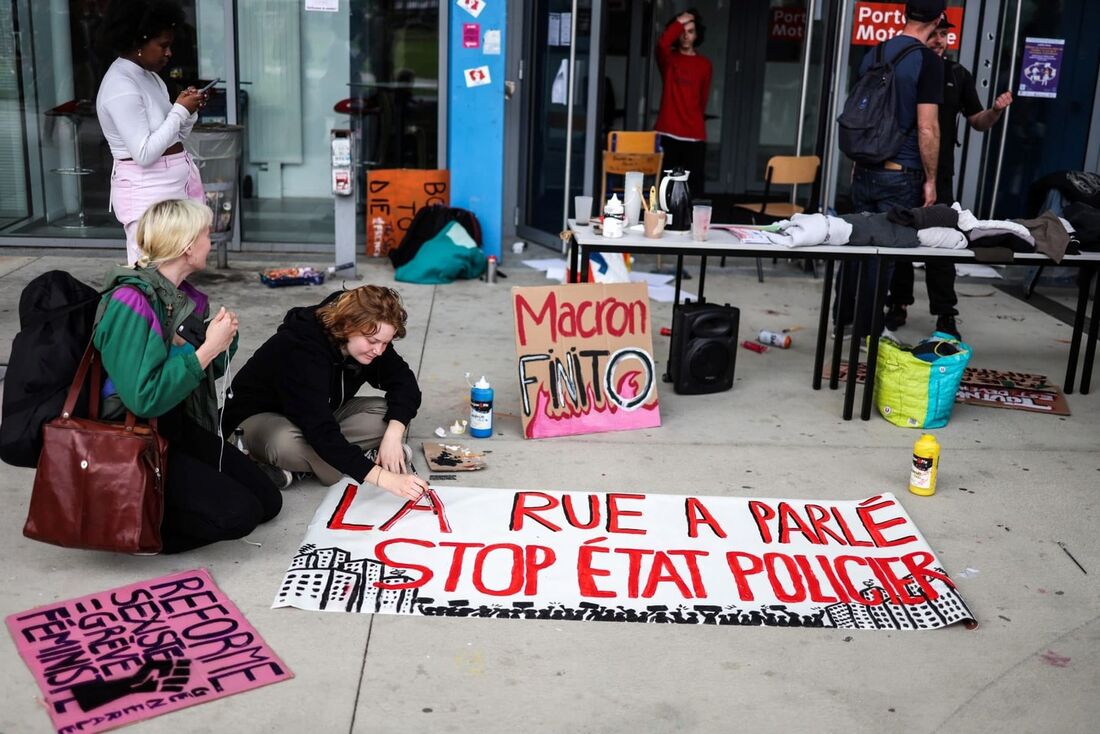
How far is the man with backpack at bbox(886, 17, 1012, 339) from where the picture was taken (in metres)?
6.02

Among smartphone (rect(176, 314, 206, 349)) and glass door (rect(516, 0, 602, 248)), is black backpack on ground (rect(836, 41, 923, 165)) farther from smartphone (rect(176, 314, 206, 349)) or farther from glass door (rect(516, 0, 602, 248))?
smartphone (rect(176, 314, 206, 349))

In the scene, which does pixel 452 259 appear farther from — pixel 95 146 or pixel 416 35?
pixel 95 146

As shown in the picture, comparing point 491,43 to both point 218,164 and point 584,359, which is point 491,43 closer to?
point 218,164

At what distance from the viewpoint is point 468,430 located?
4.84m

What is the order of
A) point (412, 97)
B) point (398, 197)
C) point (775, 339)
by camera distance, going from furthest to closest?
point (412, 97) → point (398, 197) → point (775, 339)

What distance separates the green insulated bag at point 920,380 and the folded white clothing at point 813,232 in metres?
0.55

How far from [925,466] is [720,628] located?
4.52ft

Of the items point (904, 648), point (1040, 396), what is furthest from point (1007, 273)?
point (904, 648)

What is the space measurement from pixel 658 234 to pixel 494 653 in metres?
2.41

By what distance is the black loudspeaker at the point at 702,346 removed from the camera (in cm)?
536

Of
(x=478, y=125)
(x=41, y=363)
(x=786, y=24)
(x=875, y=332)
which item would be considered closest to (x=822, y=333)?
(x=875, y=332)

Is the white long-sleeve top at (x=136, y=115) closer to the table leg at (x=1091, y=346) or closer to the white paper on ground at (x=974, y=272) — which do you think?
the table leg at (x=1091, y=346)

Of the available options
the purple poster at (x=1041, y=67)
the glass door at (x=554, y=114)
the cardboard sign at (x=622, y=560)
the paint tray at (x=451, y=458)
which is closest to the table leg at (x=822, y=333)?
the cardboard sign at (x=622, y=560)

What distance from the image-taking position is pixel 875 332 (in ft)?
16.5
